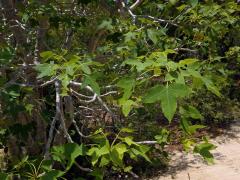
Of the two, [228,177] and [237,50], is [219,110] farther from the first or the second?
[228,177]

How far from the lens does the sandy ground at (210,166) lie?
5301mm

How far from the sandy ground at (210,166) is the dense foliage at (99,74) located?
1.62 feet

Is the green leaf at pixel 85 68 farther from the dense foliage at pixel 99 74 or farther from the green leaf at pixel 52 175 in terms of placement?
the green leaf at pixel 52 175

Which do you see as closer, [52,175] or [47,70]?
[47,70]

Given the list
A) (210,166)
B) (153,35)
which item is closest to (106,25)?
(153,35)

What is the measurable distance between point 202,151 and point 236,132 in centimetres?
497

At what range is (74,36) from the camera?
4.32 metres

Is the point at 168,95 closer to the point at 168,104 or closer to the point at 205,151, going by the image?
the point at 168,104

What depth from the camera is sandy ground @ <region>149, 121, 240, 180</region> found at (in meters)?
5.30

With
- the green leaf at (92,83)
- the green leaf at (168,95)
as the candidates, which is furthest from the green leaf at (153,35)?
the green leaf at (168,95)

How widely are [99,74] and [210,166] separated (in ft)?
13.1

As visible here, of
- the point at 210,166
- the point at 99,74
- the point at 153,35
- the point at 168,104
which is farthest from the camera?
the point at 210,166

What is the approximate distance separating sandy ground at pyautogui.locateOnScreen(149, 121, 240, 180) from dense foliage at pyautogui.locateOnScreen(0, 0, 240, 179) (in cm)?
49

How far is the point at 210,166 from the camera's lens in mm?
5613
